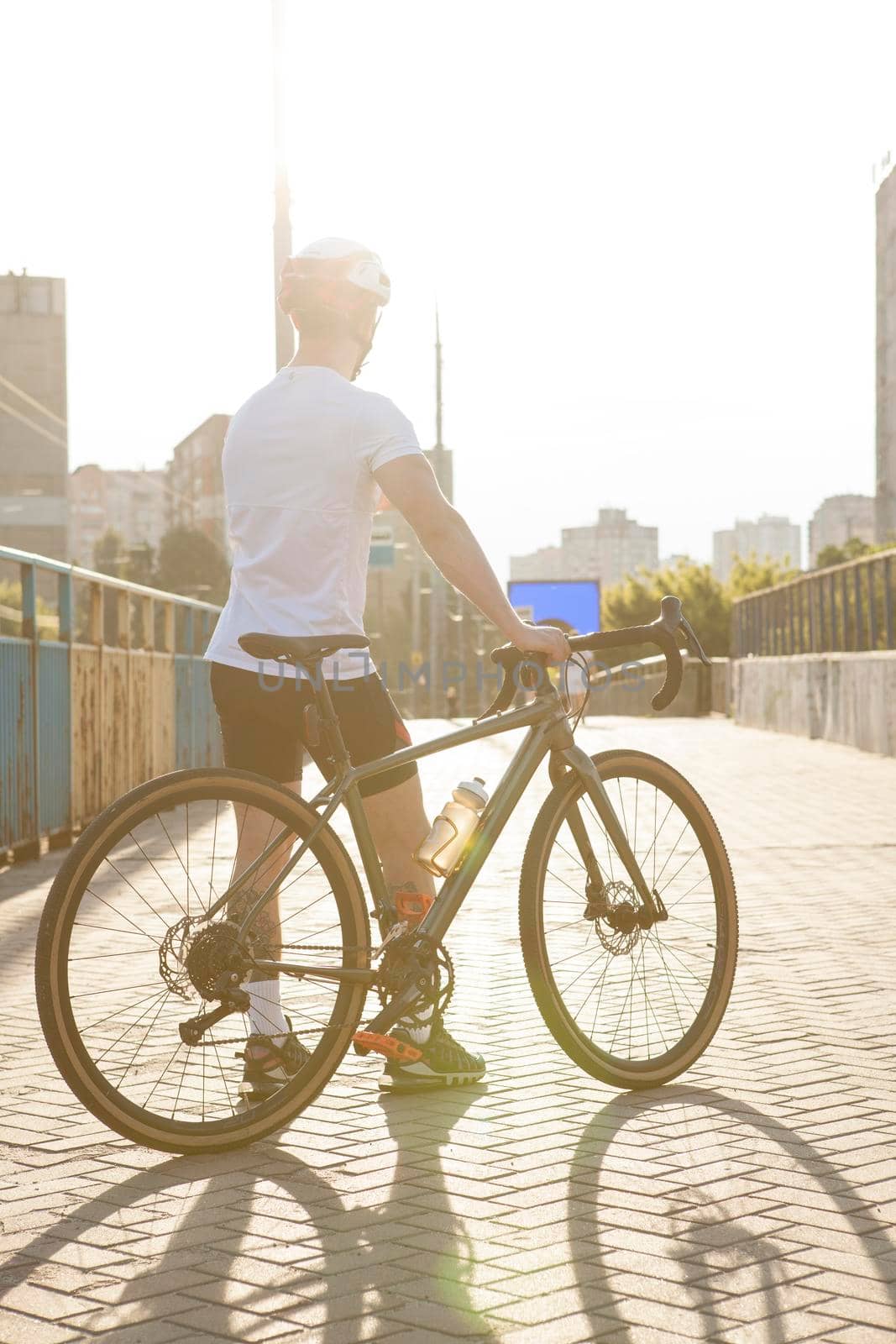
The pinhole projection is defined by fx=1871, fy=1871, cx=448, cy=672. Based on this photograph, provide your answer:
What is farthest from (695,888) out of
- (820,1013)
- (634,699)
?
(634,699)

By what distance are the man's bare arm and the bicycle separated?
0.35 feet

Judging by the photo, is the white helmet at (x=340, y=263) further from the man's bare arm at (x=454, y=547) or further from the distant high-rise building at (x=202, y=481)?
the distant high-rise building at (x=202, y=481)

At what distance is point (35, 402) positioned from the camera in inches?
3912

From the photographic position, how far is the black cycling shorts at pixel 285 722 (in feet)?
14.1

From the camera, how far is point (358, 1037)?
4.05 meters

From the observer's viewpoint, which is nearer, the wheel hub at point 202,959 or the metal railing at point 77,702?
the wheel hub at point 202,959

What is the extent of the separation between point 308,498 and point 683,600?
217ft

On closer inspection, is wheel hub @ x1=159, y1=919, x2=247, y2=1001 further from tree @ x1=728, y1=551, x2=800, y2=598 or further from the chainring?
tree @ x1=728, y1=551, x2=800, y2=598

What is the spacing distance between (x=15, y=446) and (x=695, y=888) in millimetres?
97024

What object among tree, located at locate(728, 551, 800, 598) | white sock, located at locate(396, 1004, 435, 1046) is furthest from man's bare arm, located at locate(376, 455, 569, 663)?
tree, located at locate(728, 551, 800, 598)

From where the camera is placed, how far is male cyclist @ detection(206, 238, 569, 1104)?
4.30 metres

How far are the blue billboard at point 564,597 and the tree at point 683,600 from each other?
18614 millimetres

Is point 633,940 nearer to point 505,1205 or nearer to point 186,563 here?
point 505,1205

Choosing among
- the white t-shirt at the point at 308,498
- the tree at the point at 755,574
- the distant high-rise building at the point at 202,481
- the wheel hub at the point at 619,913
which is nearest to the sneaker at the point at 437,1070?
the wheel hub at the point at 619,913
